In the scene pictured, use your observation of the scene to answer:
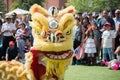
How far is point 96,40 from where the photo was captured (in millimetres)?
13016

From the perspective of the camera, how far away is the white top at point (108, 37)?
40.4 ft

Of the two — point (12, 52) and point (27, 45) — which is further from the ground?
point (27, 45)

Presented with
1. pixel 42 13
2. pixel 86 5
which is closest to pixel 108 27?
pixel 42 13

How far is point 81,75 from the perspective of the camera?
10.3 meters

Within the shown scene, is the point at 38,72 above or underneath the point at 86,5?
underneath

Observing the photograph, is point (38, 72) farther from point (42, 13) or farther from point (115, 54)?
point (115, 54)

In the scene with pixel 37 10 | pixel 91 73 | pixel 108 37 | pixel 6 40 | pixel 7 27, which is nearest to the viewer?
pixel 37 10

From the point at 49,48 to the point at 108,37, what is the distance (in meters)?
6.99

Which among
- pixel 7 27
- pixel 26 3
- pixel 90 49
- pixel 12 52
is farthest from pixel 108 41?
pixel 26 3

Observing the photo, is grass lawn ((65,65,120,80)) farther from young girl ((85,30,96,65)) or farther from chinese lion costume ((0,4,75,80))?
chinese lion costume ((0,4,75,80))

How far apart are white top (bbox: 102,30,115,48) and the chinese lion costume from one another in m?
6.58

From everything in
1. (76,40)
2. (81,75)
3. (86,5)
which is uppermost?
(86,5)

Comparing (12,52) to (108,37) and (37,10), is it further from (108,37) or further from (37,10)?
(37,10)

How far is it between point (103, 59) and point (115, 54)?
1.65 ft
